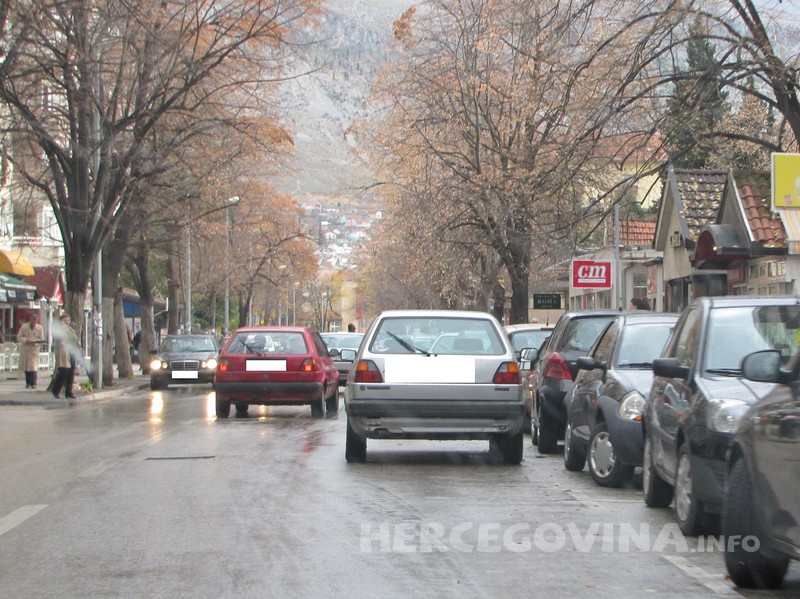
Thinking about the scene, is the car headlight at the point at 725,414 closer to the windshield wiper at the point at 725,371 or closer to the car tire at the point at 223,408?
the windshield wiper at the point at 725,371

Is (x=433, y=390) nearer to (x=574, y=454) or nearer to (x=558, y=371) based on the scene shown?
(x=574, y=454)

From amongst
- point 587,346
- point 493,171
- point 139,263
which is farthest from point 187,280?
point 587,346

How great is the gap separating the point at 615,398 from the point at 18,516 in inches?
203

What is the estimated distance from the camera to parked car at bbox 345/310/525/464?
11.4 metres

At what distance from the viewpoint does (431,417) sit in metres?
11.4

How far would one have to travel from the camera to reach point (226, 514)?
28.1 ft

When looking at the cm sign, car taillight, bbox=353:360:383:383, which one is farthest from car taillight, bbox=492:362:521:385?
the cm sign

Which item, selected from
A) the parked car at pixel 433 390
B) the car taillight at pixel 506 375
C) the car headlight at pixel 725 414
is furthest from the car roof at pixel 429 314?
the car headlight at pixel 725 414

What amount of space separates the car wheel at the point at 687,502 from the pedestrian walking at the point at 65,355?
60.6ft

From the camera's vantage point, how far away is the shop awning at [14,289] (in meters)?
35.1

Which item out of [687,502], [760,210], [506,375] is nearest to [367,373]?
[506,375]

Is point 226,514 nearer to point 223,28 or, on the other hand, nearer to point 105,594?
point 105,594

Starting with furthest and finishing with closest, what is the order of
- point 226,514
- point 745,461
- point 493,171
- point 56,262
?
1. point 56,262
2. point 493,171
3. point 226,514
4. point 745,461

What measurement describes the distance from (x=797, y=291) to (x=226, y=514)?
15.0 metres
